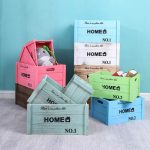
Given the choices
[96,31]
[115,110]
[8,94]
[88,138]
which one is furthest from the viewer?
[8,94]

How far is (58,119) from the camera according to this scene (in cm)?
229

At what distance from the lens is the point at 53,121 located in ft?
7.52

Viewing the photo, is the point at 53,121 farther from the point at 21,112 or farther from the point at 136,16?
the point at 136,16

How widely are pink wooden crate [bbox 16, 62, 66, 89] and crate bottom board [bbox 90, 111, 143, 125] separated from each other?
0.51 metres

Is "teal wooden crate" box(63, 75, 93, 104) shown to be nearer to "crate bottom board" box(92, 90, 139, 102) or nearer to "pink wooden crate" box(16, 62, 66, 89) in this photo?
"crate bottom board" box(92, 90, 139, 102)

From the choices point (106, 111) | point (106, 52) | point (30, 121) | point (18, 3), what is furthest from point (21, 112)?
point (18, 3)

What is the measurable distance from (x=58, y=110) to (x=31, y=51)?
98 cm

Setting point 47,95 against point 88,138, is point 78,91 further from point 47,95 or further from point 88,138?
point 88,138

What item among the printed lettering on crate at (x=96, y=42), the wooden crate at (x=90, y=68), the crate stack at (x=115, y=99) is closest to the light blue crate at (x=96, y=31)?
the printed lettering on crate at (x=96, y=42)

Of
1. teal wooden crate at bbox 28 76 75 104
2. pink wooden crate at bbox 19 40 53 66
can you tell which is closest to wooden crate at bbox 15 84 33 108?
pink wooden crate at bbox 19 40 53 66

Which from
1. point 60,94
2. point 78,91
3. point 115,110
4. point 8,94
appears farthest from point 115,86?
point 8,94

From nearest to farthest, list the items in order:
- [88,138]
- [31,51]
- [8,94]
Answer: [88,138] < [31,51] < [8,94]

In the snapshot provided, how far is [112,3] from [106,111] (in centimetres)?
146

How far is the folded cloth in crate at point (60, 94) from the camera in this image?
90.4 inches
